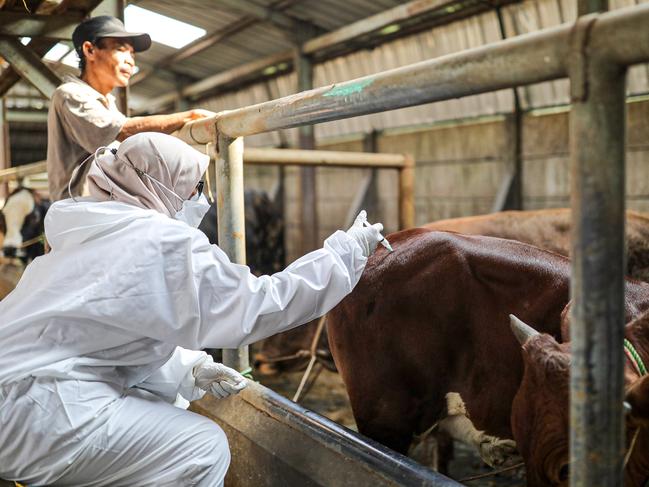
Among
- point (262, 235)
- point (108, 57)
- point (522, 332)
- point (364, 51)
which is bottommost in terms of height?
point (522, 332)

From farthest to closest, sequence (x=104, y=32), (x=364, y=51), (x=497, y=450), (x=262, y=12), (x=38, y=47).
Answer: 1. (x=364, y=51)
2. (x=262, y=12)
3. (x=38, y=47)
4. (x=104, y=32)
5. (x=497, y=450)

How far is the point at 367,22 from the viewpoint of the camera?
324 inches

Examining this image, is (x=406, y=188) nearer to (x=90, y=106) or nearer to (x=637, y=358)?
(x=90, y=106)

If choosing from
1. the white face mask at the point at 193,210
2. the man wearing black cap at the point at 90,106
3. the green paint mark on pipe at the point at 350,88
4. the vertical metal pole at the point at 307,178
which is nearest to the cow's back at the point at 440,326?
the white face mask at the point at 193,210

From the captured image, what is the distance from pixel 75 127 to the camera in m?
2.72

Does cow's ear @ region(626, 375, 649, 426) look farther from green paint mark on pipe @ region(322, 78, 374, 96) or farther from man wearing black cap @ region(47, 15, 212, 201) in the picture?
man wearing black cap @ region(47, 15, 212, 201)

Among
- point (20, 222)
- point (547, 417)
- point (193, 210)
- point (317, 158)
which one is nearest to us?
point (547, 417)

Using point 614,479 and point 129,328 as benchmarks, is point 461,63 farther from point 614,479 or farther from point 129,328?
point 129,328

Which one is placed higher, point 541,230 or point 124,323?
point 541,230

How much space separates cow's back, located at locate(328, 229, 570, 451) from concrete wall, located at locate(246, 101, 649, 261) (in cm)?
501

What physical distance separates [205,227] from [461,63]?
14.8 ft

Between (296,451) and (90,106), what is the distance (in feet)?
5.55

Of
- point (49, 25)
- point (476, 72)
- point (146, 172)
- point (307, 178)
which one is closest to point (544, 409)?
point (476, 72)

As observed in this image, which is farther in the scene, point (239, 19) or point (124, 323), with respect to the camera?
point (239, 19)
